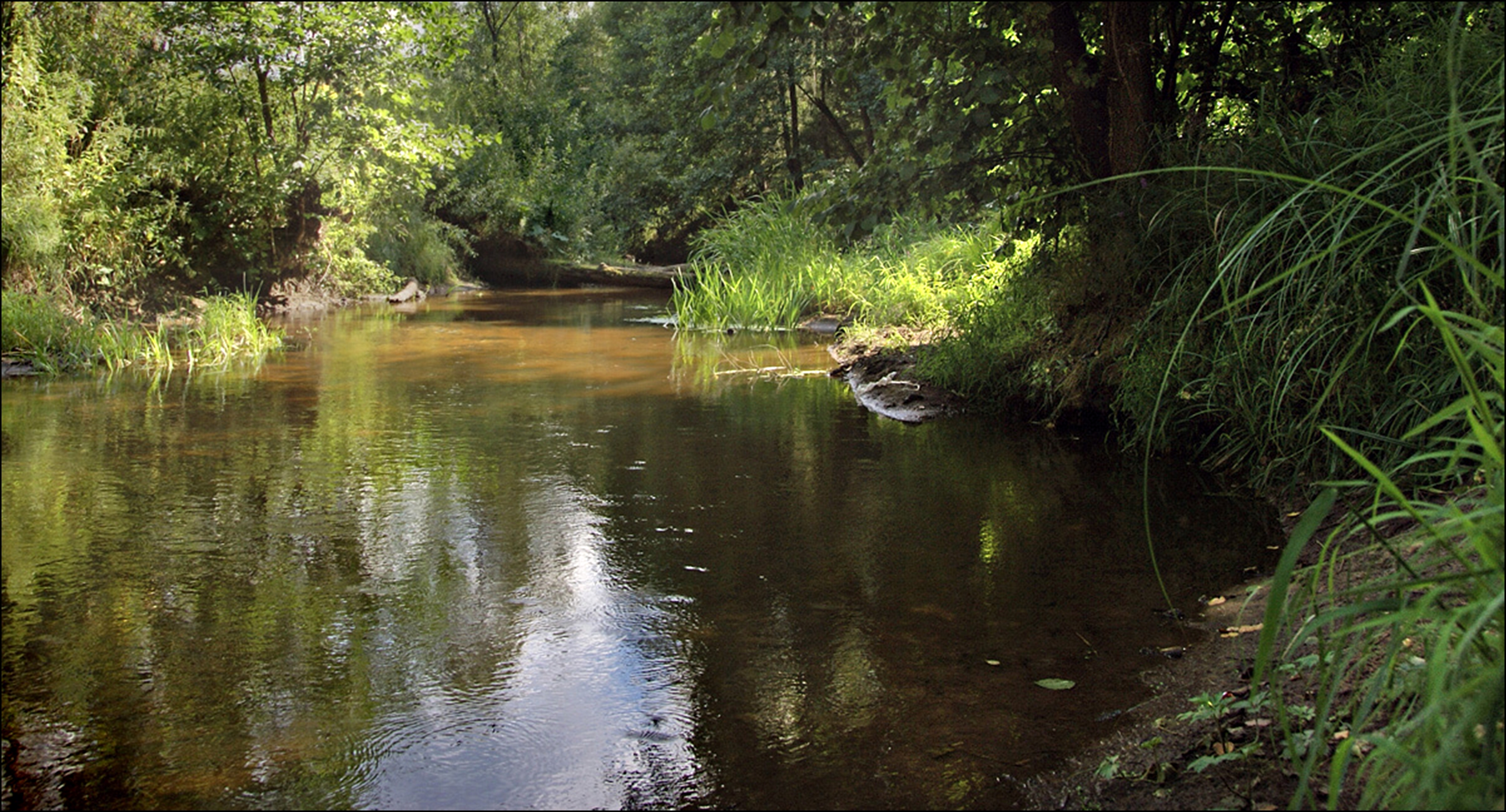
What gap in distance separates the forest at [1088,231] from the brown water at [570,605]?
0.55 meters

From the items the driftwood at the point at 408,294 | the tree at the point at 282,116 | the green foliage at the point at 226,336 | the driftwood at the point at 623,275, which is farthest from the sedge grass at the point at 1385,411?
the driftwood at the point at 623,275

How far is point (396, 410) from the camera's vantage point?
6902 millimetres

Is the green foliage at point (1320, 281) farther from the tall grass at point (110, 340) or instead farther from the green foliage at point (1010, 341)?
the tall grass at point (110, 340)

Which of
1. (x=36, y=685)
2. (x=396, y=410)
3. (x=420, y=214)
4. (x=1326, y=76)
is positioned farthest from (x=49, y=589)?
(x=420, y=214)

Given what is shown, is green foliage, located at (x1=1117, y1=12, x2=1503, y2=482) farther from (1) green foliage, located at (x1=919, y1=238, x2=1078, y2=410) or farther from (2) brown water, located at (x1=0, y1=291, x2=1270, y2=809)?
(1) green foliage, located at (x1=919, y1=238, x2=1078, y2=410)

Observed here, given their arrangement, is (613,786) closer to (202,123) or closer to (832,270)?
(832,270)

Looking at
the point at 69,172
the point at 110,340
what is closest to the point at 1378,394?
the point at 110,340

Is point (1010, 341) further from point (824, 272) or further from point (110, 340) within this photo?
point (110, 340)

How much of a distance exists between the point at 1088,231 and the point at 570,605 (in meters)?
3.52

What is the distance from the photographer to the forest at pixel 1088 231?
1.97 m

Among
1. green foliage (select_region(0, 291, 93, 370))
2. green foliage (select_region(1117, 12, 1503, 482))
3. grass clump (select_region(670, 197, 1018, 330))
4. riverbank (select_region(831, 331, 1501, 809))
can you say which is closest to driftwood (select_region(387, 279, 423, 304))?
grass clump (select_region(670, 197, 1018, 330))

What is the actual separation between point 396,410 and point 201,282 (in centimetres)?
694

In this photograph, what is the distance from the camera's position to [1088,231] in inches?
226

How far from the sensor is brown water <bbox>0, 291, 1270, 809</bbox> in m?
2.46
